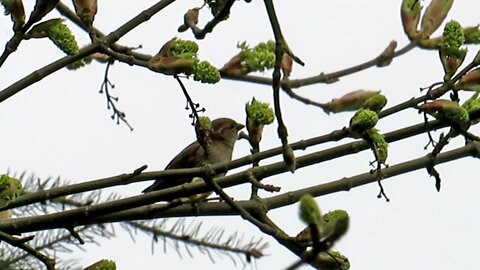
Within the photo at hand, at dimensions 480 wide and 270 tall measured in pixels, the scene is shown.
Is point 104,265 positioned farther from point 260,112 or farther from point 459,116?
point 459,116

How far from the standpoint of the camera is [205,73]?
196 centimetres

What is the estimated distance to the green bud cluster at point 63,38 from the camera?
6.42 feet

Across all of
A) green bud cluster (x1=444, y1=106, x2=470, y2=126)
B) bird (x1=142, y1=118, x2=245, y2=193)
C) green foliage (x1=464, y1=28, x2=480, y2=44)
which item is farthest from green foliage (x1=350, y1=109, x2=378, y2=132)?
bird (x1=142, y1=118, x2=245, y2=193)

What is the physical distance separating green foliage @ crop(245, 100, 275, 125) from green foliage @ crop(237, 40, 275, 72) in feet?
0.47

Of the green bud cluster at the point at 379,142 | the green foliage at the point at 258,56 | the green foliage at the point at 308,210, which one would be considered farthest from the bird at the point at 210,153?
the green foliage at the point at 308,210

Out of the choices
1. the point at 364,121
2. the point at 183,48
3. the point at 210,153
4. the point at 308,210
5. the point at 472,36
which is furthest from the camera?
the point at 210,153

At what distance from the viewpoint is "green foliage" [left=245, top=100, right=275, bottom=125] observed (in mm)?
1957

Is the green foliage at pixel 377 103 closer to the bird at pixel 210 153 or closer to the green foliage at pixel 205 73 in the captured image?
the green foliage at pixel 205 73

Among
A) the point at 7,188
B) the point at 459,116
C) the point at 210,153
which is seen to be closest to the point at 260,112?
the point at 459,116

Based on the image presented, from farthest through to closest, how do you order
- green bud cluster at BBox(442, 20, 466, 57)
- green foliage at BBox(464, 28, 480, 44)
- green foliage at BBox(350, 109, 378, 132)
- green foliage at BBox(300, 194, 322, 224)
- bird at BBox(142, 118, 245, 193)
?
bird at BBox(142, 118, 245, 193), green foliage at BBox(464, 28, 480, 44), green bud cluster at BBox(442, 20, 466, 57), green foliage at BBox(350, 109, 378, 132), green foliage at BBox(300, 194, 322, 224)

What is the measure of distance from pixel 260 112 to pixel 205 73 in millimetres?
125

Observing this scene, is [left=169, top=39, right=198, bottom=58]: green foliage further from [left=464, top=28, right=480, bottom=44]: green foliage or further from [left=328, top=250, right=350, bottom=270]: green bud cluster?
[left=464, top=28, right=480, bottom=44]: green foliage

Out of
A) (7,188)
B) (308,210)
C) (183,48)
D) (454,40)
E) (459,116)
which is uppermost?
(183,48)

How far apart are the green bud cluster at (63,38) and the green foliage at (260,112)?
1.12 feet
